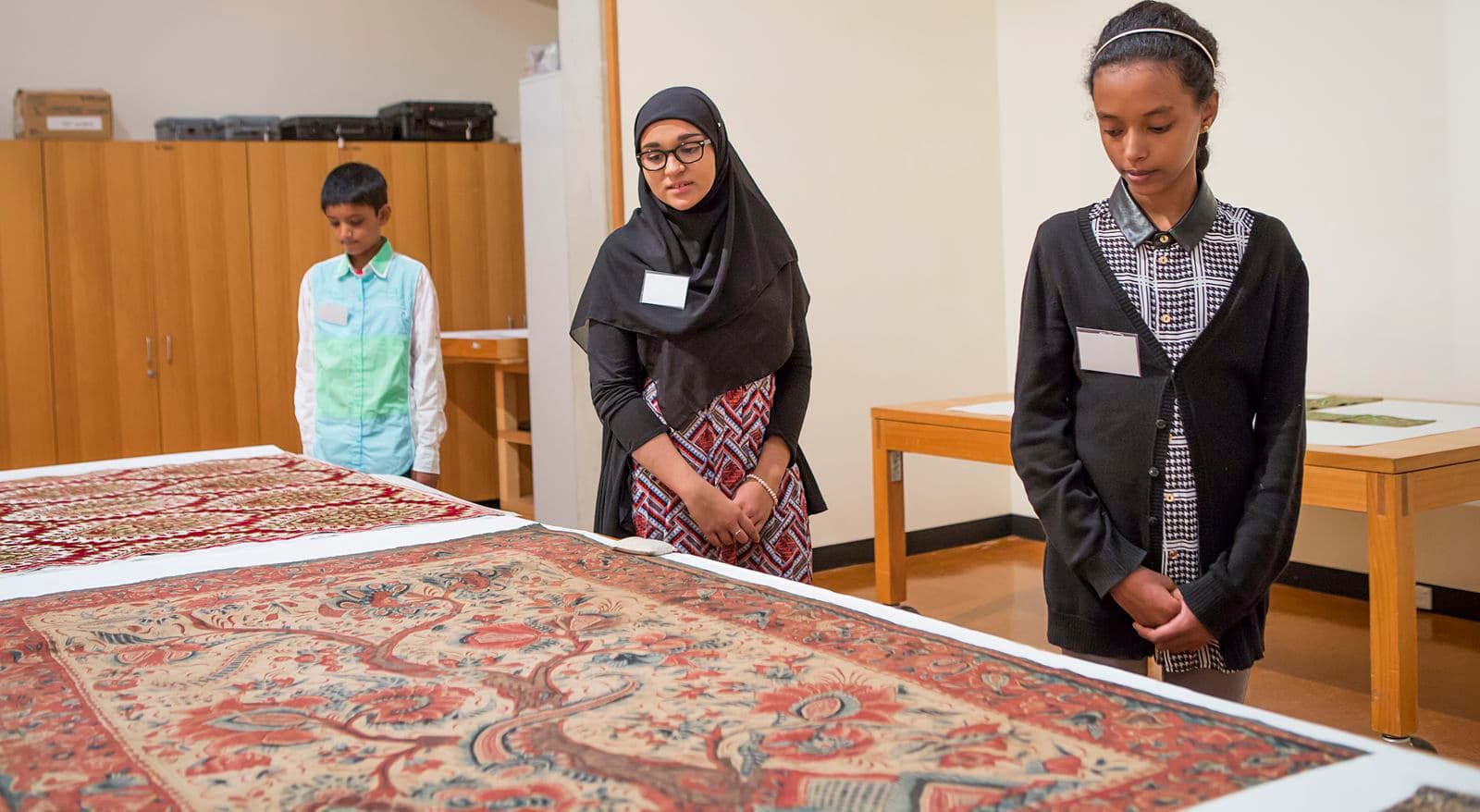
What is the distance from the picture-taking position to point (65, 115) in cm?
571

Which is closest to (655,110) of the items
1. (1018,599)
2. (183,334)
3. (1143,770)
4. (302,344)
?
(1143,770)

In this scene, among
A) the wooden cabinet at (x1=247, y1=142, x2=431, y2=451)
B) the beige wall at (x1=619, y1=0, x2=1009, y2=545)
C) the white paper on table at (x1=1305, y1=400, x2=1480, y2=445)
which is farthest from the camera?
the wooden cabinet at (x1=247, y1=142, x2=431, y2=451)

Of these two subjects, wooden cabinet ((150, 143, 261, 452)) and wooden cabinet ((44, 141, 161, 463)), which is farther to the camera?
wooden cabinet ((150, 143, 261, 452))

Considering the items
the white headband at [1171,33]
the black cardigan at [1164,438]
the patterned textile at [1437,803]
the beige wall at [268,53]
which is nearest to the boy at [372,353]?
the black cardigan at [1164,438]

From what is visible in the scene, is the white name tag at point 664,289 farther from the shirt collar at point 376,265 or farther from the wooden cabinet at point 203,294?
the wooden cabinet at point 203,294

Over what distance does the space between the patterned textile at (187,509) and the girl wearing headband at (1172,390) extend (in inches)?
40.5

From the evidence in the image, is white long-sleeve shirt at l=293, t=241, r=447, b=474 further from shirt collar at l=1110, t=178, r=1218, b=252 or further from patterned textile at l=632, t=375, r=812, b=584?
shirt collar at l=1110, t=178, r=1218, b=252

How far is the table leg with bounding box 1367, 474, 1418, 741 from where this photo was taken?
2504 millimetres

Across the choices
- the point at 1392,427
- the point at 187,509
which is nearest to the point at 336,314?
the point at 187,509

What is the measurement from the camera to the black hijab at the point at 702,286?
1984 mm

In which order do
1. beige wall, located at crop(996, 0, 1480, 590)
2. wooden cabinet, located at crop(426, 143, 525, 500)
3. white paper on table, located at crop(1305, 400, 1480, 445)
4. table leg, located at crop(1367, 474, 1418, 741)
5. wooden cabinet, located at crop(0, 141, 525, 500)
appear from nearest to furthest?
table leg, located at crop(1367, 474, 1418, 741), white paper on table, located at crop(1305, 400, 1480, 445), beige wall, located at crop(996, 0, 1480, 590), wooden cabinet, located at crop(0, 141, 525, 500), wooden cabinet, located at crop(426, 143, 525, 500)

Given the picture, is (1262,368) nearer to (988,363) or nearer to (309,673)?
(309,673)

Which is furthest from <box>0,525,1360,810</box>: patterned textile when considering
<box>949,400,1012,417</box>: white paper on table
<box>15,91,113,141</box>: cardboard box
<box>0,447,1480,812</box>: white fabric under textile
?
<box>15,91,113,141</box>: cardboard box

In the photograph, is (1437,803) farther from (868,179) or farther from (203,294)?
(203,294)
